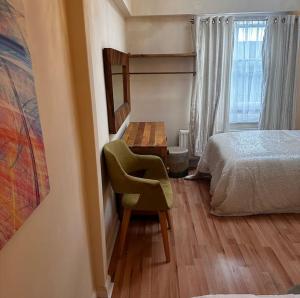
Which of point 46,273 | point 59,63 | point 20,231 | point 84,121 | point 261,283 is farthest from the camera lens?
point 261,283

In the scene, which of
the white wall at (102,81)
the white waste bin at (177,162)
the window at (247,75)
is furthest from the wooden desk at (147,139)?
the window at (247,75)

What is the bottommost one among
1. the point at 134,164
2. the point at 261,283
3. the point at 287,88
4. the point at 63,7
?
the point at 261,283

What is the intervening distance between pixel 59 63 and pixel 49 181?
1.80ft

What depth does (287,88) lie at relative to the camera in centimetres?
389

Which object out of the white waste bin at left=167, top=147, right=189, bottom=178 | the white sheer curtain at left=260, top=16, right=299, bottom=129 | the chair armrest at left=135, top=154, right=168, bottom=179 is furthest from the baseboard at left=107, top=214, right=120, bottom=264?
the white sheer curtain at left=260, top=16, right=299, bottom=129

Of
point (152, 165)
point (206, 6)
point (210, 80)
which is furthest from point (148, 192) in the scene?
point (206, 6)

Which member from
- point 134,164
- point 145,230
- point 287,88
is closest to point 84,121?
point 134,164

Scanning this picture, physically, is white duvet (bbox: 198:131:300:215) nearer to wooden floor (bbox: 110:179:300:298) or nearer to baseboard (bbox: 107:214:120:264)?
wooden floor (bbox: 110:179:300:298)

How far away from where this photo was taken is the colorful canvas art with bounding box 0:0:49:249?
78 cm

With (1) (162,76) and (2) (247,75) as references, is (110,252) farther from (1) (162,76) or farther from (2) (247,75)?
(2) (247,75)

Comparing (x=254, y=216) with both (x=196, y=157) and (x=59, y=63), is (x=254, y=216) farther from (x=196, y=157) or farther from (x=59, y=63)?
(x=59, y=63)

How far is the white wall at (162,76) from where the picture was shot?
387 centimetres

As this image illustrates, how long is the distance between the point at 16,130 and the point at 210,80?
3431mm

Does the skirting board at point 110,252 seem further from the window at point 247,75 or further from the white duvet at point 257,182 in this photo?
the window at point 247,75
